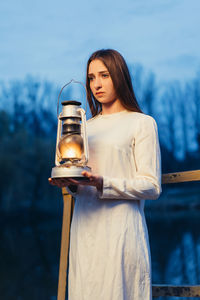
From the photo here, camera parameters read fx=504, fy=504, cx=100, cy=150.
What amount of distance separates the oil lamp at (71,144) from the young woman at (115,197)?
6 cm

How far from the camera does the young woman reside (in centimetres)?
206

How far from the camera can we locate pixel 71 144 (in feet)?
6.81

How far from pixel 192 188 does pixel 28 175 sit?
955cm

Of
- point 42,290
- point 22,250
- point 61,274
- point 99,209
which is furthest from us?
point 22,250

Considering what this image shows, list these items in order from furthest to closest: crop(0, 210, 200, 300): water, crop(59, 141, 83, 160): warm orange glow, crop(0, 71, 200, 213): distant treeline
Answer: crop(0, 71, 200, 213): distant treeline, crop(0, 210, 200, 300): water, crop(59, 141, 83, 160): warm orange glow

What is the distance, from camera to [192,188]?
2870cm

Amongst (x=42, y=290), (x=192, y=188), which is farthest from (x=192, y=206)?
(x=42, y=290)

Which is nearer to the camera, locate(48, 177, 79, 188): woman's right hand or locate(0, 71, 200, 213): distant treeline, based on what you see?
locate(48, 177, 79, 188): woman's right hand

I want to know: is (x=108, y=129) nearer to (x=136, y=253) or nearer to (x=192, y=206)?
(x=136, y=253)

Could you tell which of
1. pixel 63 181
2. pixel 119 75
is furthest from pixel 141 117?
pixel 63 181

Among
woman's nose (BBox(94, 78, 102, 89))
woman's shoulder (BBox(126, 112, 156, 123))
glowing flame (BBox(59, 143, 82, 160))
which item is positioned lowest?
glowing flame (BBox(59, 143, 82, 160))

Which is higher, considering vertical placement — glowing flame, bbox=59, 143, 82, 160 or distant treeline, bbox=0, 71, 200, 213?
distant treeline, bbox=0, 71, 200, 213

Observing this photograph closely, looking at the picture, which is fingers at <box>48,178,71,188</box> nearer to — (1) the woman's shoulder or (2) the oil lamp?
(2) the oil lamp

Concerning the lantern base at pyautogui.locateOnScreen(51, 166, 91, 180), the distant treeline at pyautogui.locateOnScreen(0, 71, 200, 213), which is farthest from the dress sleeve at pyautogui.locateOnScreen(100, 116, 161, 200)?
the distant treeline at pyautogui.locateOnScreen(0, 71, 200, 213)
